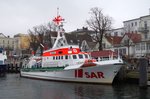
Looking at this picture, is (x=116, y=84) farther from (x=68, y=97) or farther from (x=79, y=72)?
(x=68, y=97)

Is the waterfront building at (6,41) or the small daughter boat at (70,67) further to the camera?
the waterfront building at (6,41)

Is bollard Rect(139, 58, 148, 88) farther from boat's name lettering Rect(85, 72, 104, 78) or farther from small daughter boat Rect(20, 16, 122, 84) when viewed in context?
boat's name lettering Rect(85, 72, 104, 78)

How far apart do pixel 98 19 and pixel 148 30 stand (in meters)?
15.7

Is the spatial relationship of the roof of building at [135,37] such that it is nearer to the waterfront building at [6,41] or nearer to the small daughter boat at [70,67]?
the small daughter boat at [70,67]

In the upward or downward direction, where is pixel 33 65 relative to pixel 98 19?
downward

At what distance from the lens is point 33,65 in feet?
154

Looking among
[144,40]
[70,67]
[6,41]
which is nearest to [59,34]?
[70,67]

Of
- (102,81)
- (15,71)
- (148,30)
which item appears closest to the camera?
(102,81)

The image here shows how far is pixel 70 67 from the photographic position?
3572cm

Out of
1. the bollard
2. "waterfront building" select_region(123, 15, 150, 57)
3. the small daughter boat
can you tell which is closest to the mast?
the small daughter boat

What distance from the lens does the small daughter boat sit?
3312 centimetres

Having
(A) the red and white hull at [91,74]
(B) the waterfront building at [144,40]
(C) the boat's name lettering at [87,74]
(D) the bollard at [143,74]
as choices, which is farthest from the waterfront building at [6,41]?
(D) the bollard at [143,74]

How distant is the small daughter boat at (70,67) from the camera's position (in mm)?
33125

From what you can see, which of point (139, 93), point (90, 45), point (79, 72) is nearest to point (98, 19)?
point (90, 45)
